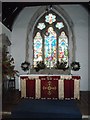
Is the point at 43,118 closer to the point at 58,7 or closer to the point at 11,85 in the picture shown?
the point at 11,85

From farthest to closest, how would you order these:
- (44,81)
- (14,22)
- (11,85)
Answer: (14,22)
(11,85)
(44,81)

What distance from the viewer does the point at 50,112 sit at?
22.6 feet

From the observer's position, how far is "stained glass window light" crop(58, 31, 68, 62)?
13.1m

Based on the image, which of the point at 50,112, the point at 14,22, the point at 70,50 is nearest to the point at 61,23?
the point at 70,50

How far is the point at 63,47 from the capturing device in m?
13.2

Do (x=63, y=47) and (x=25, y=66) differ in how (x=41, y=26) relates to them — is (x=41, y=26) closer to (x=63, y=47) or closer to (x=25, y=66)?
(x=63, y=47)

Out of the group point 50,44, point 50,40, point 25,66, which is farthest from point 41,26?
point 25,66

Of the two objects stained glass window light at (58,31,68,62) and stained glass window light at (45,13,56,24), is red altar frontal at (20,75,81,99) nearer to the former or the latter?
stained glass window light at (58,31,68,62)

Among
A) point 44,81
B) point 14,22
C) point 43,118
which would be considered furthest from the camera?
point 14,22

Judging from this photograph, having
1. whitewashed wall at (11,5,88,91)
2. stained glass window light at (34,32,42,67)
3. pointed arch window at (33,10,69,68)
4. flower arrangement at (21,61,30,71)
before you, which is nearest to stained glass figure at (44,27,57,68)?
pointed arch window at (33,10,69,68)

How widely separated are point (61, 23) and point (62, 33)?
0.50 m

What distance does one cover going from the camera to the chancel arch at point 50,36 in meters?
13.0

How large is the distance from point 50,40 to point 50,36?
0.21 meters

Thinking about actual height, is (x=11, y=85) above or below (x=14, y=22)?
below
